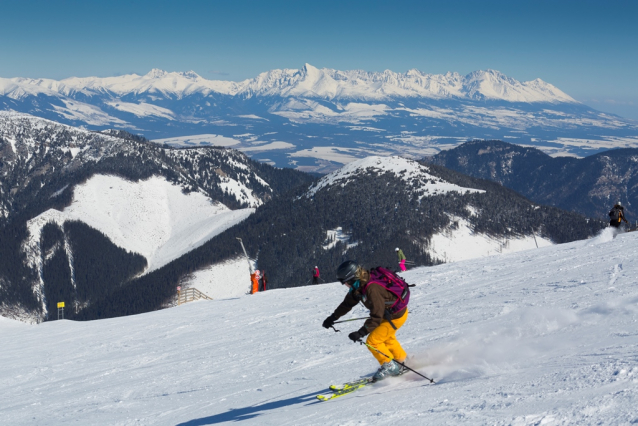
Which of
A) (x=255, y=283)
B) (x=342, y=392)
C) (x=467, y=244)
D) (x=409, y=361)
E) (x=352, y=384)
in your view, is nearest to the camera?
(x=342, y=392)

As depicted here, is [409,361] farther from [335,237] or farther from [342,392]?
[335,237]

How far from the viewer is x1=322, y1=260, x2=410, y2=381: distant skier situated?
8.76m

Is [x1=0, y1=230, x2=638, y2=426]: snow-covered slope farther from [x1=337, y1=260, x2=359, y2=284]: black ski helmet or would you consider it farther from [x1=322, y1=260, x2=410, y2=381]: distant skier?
[x1=337, y1=260, x2=359, y2=284]: black ski helmet

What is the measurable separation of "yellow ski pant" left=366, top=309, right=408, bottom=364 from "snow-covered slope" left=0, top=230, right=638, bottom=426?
602mm

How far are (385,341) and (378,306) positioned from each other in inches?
38.7

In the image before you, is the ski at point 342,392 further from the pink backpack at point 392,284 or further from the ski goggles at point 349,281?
the ski goggles at point 349,281

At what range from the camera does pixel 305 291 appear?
93.8 feet

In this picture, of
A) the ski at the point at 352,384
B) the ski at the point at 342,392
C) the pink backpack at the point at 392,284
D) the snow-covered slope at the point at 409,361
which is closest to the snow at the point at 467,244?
the snow-covered slope at the point at 409,361

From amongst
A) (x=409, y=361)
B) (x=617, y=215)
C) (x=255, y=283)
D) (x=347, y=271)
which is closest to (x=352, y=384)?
(x=409, y=361)

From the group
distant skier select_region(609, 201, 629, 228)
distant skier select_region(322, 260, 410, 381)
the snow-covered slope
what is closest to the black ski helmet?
distant skier select_region(322, 260, 410, 381)

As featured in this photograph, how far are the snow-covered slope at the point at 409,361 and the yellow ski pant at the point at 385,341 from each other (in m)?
0.60

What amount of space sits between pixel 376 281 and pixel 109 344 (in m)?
16.8

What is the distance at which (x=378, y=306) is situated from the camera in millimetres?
8781

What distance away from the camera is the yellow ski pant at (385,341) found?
9.20 meters
